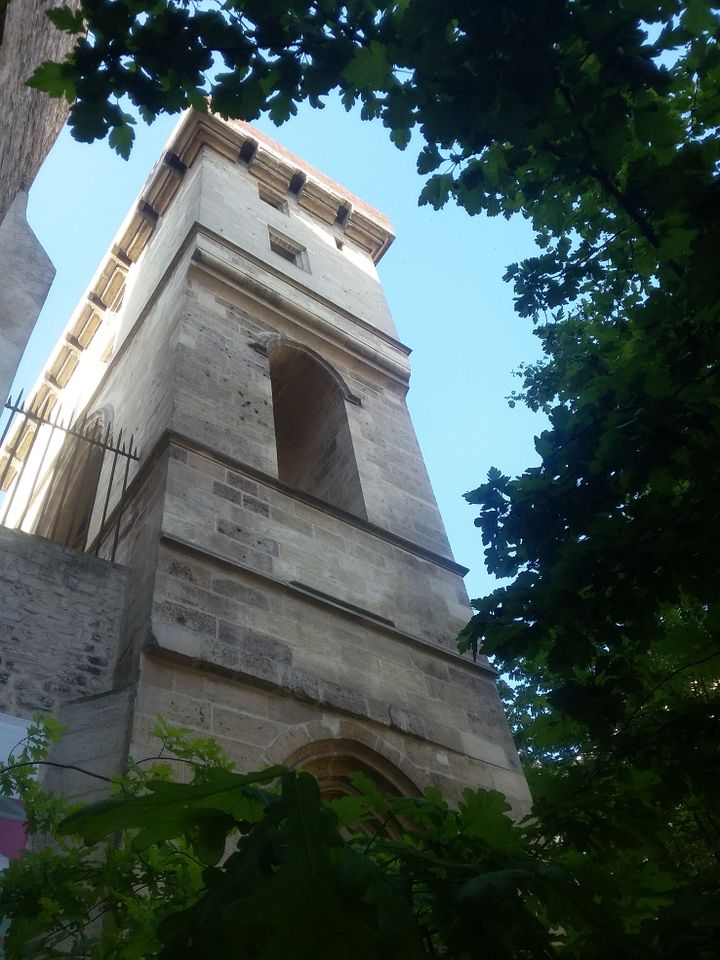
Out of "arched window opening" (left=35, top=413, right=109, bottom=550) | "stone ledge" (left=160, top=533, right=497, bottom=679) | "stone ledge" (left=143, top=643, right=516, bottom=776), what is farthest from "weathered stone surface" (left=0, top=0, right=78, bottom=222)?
"arched window opening" (left=35, top=413, right=109, bottom=550)

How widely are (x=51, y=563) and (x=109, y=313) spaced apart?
10935 mm

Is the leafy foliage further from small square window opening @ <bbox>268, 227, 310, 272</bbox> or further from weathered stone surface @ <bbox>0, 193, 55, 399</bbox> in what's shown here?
small square window opening @ <bbox>268, 227, 310, 272</bbox>

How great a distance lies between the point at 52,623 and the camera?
18.9 feet

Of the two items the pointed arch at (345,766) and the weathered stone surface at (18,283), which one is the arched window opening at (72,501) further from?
the pointed arch at (345,766)

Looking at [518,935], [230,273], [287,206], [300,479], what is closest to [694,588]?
[518,935]

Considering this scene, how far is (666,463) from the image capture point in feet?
9.70

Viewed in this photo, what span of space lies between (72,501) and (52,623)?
3.96 m

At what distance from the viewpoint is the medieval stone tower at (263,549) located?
17.8ft

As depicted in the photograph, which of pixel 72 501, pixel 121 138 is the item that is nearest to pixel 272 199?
pixel 72 501

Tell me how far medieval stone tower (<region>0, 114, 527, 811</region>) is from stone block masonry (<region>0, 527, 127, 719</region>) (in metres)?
0.02

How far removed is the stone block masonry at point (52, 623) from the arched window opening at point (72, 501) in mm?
2375

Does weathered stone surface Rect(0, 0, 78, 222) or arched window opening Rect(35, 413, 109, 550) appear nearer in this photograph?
weathered stone surface Rect(0, 0, 78, 222)

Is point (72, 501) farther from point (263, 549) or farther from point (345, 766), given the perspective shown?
point (345, 766)

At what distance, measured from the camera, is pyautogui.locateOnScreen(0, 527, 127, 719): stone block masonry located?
5301mm
